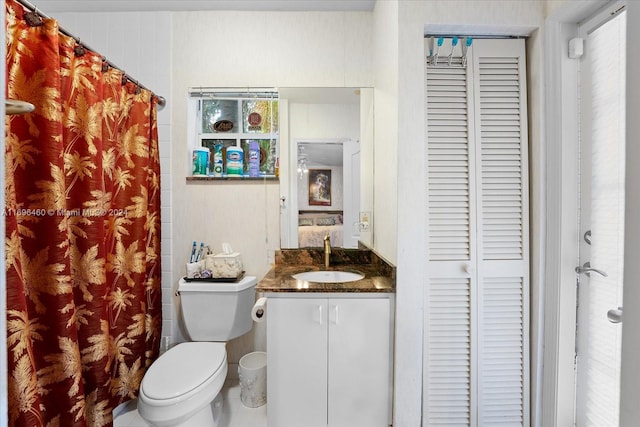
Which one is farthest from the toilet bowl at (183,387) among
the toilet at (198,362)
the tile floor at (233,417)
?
the tile floor at (233,417)

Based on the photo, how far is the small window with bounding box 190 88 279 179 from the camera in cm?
189

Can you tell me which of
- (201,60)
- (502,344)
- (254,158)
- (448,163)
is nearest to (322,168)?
(254,158)

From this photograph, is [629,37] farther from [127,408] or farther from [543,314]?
[127,408]

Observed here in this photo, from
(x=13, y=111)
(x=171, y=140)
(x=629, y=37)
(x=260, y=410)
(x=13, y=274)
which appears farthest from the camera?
(x=171, y=140)

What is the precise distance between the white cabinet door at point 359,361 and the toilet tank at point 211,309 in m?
0.63

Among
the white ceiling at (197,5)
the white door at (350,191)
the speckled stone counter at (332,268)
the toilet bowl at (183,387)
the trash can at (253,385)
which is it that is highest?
the white ceiling at (197,5)

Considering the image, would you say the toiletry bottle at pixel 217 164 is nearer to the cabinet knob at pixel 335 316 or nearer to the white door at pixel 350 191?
the white door at pixel 350 191

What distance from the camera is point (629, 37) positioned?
0.34 metres

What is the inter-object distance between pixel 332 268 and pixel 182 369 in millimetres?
932

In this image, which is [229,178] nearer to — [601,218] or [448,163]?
[448,163]

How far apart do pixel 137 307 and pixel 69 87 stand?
3.55ft

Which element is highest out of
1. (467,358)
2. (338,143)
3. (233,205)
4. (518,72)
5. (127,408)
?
(518,72)

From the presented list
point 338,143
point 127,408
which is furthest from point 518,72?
point 127,408

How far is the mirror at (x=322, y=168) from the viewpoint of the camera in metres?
1.88
